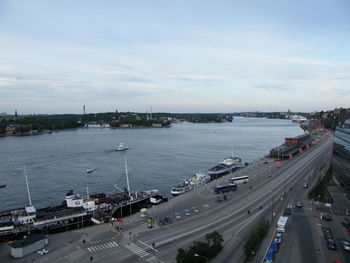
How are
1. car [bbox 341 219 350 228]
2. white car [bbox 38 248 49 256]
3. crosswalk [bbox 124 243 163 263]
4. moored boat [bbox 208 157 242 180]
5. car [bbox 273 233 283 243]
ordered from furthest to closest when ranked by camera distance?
moored boat [bbox 208 157 242 180] → car [bbox 341 219 350 228] → white car [bbox 38 248 49 256] → car [bbox 273 233 283 243] → crosswalk [bbox 124 243 163 263]

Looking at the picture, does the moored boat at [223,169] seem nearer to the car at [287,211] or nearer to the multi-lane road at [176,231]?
the multi-lane road at [176,231]

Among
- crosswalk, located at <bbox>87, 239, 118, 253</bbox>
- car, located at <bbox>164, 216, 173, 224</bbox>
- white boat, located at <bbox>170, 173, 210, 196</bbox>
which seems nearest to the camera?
crosswalk, located at <bbox>87, 239, 118, 253</bbox>

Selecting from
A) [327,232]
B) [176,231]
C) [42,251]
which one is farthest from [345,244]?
[42,251]

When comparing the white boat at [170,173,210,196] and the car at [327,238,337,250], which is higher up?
the car at [327,238,337,250]

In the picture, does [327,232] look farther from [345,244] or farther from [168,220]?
[168,220]

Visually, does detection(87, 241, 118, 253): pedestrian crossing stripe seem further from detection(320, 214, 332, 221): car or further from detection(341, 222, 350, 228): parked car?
detection(341, 222, 350, 228): parked car

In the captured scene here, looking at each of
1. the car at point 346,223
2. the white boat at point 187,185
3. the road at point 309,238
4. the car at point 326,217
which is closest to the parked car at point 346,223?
the car at point 346,223

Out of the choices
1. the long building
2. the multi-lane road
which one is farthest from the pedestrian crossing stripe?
the long building

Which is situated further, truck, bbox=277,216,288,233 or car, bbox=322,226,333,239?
truck, bbox=277,216,288,233
